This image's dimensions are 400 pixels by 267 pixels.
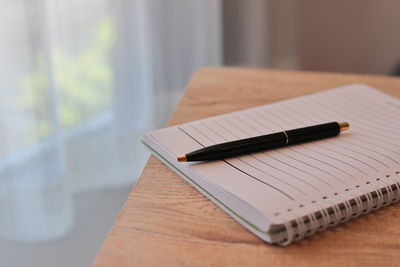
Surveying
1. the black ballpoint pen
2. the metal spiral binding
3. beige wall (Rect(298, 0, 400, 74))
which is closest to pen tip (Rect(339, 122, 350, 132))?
the black ballpoint pen

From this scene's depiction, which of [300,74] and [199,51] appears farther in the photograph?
[199,51]

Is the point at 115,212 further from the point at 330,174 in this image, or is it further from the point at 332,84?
the point at 330,174

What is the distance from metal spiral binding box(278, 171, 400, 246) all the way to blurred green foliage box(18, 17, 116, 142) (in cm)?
102

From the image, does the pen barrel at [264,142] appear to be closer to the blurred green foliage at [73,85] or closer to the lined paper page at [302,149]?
the lined paper page at [302,149]

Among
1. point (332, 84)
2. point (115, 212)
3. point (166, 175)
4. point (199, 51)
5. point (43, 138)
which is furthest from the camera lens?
point (199, 51)

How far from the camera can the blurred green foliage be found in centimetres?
140

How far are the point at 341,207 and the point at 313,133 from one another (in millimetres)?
140

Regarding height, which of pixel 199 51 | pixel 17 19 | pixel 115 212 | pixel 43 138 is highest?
pixel 17 19

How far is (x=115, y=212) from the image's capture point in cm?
162

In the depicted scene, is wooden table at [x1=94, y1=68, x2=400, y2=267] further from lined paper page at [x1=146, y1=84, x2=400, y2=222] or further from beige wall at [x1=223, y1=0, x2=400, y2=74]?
beige wall at [x1=223, y1=0, x2=400, y2=74]

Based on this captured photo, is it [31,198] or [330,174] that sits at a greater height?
[330,174]

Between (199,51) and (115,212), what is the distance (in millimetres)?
533

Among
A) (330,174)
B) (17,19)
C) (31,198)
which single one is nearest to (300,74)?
(330,174)

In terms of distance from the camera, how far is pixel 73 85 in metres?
1.52
